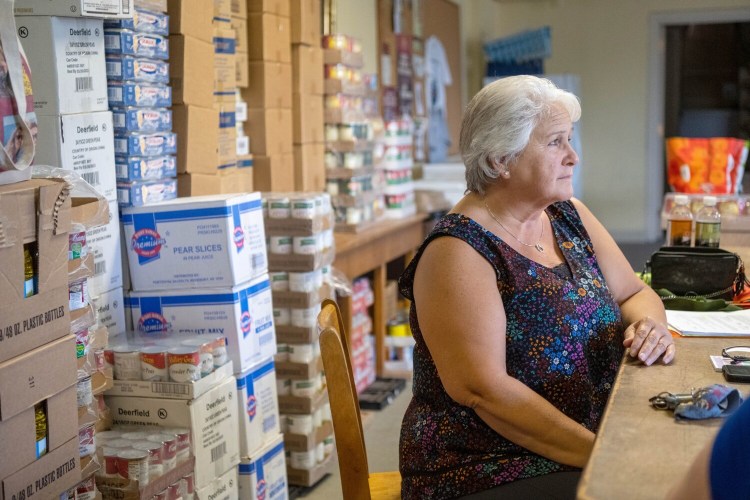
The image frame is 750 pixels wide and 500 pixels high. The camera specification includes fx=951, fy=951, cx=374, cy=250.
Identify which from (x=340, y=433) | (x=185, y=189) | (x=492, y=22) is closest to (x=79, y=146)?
(x=185, y=189)

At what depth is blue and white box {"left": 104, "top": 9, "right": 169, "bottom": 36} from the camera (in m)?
2.70

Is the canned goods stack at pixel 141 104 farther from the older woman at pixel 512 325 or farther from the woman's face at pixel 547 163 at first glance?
the woman's face at pixel 547 163

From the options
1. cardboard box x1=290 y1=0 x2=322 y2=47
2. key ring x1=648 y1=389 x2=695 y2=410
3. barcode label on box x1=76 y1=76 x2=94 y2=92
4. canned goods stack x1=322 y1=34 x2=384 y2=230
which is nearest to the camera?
key ring x1=648 y1=389 x2=695 y2=410

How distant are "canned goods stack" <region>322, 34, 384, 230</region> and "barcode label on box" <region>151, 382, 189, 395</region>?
2164 millimetres

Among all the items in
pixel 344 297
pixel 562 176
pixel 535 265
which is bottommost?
pixel 344 297

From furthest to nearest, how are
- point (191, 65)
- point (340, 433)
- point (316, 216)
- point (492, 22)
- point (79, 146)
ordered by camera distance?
1. point (492, 22)
2. point (316, 216)
3. point (191, 65)
4. point (79, 146)
5. point (340, 433)

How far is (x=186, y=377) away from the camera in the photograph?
2.58 metres

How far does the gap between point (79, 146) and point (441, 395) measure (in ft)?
4.12

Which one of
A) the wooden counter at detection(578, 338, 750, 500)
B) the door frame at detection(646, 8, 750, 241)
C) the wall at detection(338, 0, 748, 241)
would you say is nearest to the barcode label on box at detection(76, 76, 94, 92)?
the wooden counter at detection(578, 338, 750, 500)

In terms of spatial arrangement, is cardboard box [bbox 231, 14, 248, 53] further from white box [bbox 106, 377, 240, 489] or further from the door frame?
the door frame

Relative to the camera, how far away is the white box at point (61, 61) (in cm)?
247

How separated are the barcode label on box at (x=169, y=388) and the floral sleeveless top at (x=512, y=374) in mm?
774

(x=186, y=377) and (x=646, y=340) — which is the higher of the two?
(x=646, y=340)

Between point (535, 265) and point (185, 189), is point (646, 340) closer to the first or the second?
point (535, 265)
